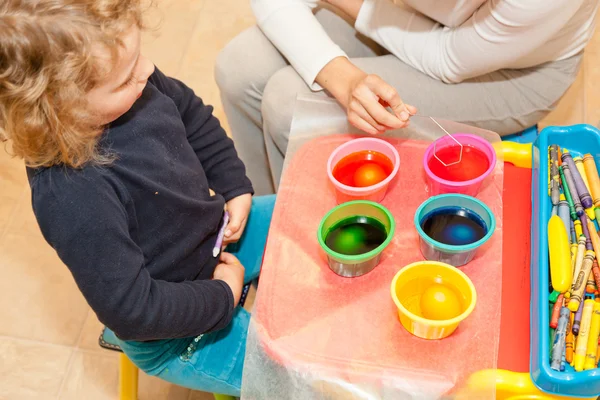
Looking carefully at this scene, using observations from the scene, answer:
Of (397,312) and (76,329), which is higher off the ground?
(397,312)

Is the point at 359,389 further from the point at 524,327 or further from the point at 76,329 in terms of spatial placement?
the point at 76,329

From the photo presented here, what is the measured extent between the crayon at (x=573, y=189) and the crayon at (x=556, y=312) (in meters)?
0.13

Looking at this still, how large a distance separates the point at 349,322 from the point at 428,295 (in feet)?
0.31

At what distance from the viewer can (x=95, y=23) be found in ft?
2.01

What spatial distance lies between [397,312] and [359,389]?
10 centimetres

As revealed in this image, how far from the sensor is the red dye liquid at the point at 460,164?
79 centimetres

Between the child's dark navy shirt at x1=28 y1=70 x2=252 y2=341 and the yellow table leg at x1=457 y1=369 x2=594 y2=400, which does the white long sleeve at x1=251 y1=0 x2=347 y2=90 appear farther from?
the yellow table leg at x1=457 y1=369 x2=594 y2=400

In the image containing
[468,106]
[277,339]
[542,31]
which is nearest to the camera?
[277,339]

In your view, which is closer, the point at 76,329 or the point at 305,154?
the point at 305,154

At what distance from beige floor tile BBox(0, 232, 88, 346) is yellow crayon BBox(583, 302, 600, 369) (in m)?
0.97

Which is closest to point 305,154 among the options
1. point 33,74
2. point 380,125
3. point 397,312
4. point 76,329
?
point 380,125

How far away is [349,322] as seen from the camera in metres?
0.70

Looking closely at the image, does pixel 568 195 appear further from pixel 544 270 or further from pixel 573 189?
pixel 544 270

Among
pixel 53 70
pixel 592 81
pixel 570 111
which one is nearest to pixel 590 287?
pixel 53 70
